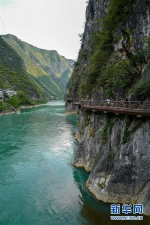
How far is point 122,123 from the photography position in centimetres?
1617

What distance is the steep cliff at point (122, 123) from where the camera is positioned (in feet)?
44.6

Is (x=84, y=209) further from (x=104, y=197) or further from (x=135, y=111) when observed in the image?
(x=135, y=111)

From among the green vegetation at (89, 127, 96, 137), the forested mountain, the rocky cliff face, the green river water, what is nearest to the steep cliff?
the rocky cliff face

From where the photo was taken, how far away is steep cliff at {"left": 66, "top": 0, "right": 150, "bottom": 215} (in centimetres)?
1361

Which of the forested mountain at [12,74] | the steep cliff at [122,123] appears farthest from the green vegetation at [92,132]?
the forested mountain at [12,74]

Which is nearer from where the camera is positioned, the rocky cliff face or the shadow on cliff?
the shadow on cliff

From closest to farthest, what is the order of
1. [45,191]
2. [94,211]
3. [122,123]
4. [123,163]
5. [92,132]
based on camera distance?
1. [123,163]
2. [94,211]
3. [122,123]
4. [45,191]
5. [92,132]

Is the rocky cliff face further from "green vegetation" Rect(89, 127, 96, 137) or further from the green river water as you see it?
"green vegetation" Rect(89, 127, 96, 137)

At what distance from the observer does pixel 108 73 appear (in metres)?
22.2

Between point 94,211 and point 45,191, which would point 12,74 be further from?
point 94,211

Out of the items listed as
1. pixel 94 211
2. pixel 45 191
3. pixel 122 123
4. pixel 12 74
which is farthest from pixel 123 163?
pixel 12 74

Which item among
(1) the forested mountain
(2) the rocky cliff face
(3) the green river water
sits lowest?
(3) the green river water

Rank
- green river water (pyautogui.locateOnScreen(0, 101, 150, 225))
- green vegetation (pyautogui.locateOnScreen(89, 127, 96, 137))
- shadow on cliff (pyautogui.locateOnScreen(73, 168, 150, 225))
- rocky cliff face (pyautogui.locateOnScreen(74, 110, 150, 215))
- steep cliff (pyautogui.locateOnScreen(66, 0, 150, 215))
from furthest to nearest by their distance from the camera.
A: green vegetation (pyautogui.locateOnScreen(89, 127, 96, 137))
green river water (pyautogui.locateOnScreen(0, 101, 150, 225))
steep cliff (pyautogui.locateOnScreen(66, 0, 150, 215))
rocky cliff face (pyautogui.locateOnScreen(74, 110, 150, 215))
shadow on cliff (pyautogui.locateOnScreen(73, 168, 150, 225))

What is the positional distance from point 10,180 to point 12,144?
15.0 meters
